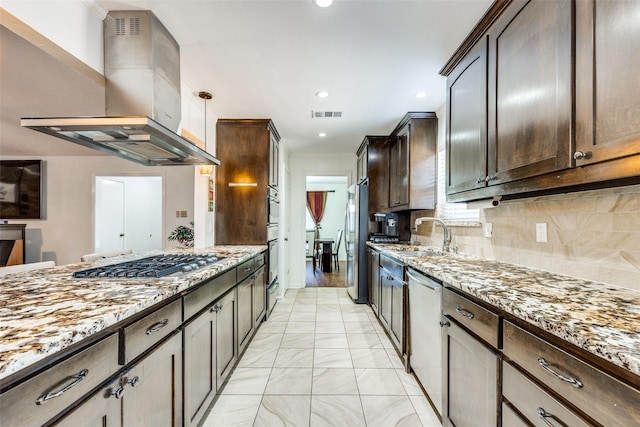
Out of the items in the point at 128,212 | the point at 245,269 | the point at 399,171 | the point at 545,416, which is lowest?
the point at 545,416

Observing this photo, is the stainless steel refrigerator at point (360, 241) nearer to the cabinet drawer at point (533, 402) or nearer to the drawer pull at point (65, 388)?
the cabinet drawer at point (533, 402)

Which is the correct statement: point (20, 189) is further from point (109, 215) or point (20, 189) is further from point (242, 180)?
point (242, 180)

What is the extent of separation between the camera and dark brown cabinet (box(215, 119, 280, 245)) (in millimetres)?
3486

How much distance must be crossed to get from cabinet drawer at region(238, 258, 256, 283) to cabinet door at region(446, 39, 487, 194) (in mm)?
1854

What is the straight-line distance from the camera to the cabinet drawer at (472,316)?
113cm

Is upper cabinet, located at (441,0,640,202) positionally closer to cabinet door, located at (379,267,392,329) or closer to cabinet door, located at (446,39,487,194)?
cabinet door, located at (446,39,487,194)

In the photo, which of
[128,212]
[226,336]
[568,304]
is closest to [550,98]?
[568,304]

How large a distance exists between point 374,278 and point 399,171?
148cm

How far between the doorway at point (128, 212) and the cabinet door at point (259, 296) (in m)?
3.79

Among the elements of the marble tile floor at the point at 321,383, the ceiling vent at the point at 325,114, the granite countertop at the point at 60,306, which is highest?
the ceiling vent at the point at 325,114

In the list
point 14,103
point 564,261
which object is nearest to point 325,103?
point 564,261

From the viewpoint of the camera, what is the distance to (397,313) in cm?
254

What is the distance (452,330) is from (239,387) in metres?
1.59

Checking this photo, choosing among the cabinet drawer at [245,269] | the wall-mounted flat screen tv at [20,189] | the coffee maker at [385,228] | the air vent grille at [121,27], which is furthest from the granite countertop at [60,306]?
the wall-mounted flat screen tv at [20,189]
